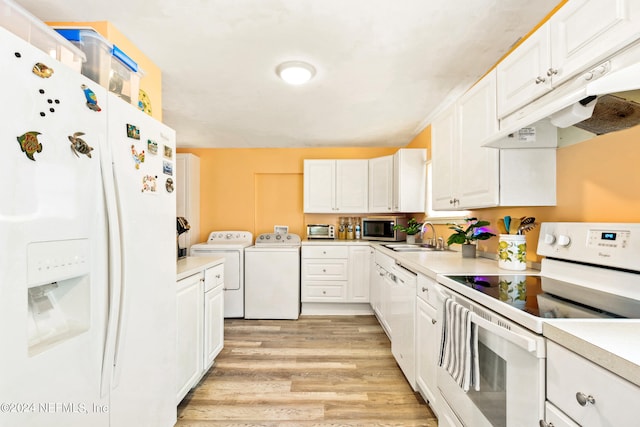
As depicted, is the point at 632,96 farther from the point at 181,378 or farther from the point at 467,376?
the point at 181,378

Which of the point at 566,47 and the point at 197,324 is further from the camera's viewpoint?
the point at 197,324

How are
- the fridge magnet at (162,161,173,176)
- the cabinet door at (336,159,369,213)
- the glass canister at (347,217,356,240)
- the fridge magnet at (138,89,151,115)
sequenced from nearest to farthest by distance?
the fridge magnet at (162,161,173,176)
the fridge magnet at (138,89,151,115)
the cabinet door at (336,159,369,213)
the glass canister at (347,217,356,240)

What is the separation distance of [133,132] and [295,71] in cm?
124

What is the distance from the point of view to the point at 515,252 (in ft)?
5.27

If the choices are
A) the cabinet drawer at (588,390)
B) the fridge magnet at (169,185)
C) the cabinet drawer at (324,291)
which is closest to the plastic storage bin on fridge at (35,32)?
the fridge magnet at (169,185)

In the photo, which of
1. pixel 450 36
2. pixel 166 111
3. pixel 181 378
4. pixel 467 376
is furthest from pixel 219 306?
pixel 450 36

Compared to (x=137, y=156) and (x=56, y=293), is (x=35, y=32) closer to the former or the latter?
(x=137, y=156)

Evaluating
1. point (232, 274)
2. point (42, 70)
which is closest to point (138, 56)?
point (42, 70)

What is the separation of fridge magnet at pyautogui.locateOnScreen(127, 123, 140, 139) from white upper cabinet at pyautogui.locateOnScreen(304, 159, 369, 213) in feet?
9.19

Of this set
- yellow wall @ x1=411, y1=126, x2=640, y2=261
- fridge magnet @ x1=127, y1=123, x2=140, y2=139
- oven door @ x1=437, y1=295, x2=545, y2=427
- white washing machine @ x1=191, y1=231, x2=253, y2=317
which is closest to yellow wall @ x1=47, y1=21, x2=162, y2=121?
fridge magnet @ x1=127, y1=123, x2=140, y2=139

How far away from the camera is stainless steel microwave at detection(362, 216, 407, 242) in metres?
3.71

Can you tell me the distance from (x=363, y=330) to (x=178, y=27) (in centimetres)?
307

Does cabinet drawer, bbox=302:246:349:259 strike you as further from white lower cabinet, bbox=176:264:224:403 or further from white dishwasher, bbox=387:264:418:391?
white lower cabinet, bbox=176:264:224:403

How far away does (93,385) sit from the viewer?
0.98m
